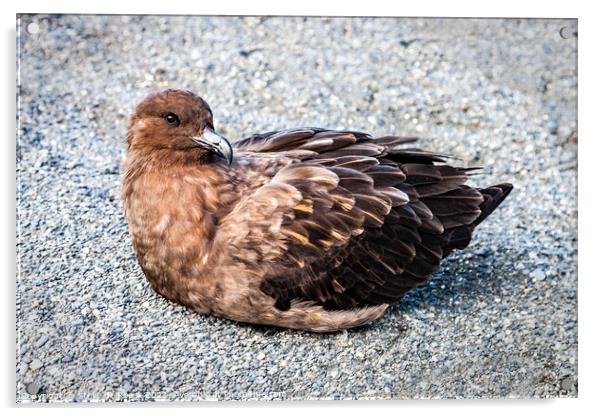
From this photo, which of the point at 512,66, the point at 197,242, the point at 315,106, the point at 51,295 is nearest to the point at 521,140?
the point at 512,66

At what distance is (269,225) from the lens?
4.23 metres

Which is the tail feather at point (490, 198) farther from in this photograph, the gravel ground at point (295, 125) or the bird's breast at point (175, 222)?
the bird's breast at point (175, 222)

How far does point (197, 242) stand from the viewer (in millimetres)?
4227

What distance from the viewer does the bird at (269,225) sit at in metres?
4.23

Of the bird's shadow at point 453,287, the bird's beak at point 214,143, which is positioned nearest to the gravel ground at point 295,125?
the bird's shadow at point 453,287

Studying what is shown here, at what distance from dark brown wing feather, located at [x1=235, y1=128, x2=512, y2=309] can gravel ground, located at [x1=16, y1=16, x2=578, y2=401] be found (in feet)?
0.79

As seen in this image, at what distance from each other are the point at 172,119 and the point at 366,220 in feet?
2.83

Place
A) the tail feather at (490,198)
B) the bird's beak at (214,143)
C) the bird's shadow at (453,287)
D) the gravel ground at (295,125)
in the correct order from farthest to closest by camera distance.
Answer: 1. the tail feather at (490,198)
2. the bird's shadow at (453,287)
3. the gravel ground at (295,125)
4. the bird's beak at (214,143)

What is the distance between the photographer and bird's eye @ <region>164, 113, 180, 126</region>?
4211 mm

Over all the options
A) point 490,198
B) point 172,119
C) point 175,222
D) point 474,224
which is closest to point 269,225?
point 175,222

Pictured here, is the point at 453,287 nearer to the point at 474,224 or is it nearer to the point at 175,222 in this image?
the point at 474,224

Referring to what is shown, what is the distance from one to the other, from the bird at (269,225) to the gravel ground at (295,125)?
0.62ft

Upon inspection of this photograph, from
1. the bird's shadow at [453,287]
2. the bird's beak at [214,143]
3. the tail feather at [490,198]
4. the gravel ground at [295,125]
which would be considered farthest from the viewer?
the tail feather at [490,198]

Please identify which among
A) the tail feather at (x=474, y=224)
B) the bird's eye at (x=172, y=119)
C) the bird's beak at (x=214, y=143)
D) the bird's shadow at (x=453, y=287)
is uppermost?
the bird's eye at (x=172, y=119)
